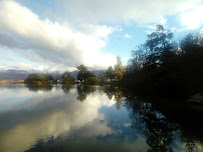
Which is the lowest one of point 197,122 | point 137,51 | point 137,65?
point 197,122

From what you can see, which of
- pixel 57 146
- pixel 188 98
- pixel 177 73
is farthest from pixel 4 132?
pixel 188 98

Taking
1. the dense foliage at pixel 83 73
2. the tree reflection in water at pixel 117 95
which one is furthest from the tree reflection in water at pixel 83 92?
the dense foliage at pixel 83 73

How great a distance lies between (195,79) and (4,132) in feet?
58.9

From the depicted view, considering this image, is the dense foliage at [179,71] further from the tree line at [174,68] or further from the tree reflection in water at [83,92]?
the tree reflection in water at [83,92]

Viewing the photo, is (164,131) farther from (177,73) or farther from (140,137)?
(177,73)

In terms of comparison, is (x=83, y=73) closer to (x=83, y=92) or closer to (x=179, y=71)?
(x=83, y=92)

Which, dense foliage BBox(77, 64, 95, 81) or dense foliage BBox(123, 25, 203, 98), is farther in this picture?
dense foliage BBox(77, 64, 95, 81)

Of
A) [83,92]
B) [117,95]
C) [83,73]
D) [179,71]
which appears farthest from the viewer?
[83,73]

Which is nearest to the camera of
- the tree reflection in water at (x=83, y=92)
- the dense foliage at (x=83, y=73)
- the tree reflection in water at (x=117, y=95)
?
the tree reflection in water at (x=117, y=95)

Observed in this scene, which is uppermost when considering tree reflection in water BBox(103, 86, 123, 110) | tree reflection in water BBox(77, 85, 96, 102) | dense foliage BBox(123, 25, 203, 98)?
dense foliage BBox(123, 25, 203, 98)

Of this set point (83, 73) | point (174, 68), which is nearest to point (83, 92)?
point (174, 68)

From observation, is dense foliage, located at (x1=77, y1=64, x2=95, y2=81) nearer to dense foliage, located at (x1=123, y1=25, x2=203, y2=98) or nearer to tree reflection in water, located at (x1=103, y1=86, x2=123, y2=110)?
tree reflection in water, located at (x1=103, y1=86, x2=123, y2=110)

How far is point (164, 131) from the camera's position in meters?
6.77

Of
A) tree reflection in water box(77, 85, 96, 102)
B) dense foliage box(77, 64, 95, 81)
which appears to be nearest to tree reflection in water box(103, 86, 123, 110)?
tree reflection in water box(77, 85, 96, 102)
